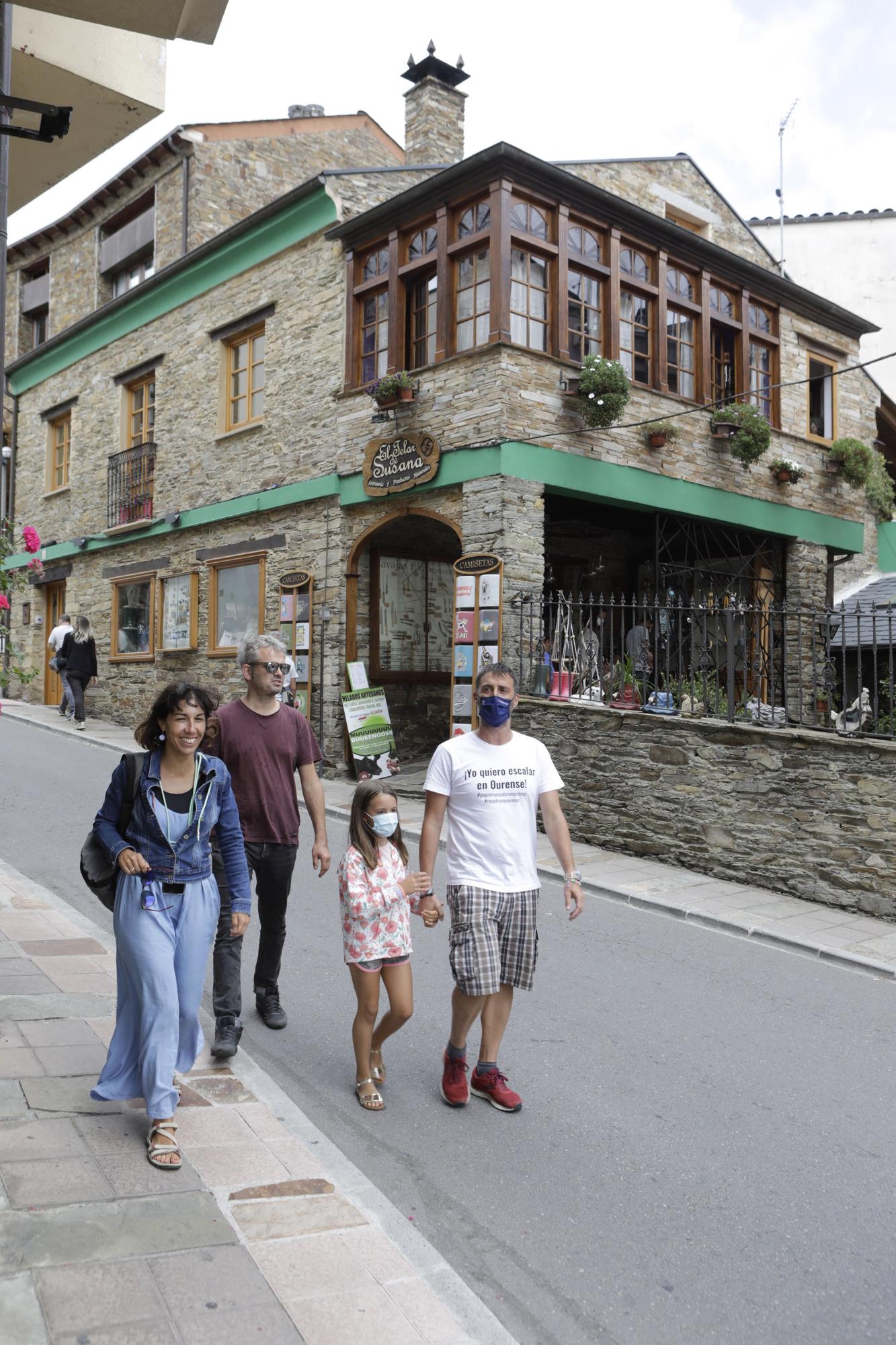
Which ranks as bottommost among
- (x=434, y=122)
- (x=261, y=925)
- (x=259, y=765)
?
(x=261, y=925)

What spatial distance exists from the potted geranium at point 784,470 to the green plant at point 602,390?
4.03m

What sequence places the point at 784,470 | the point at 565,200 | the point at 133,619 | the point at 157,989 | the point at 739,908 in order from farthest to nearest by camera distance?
the point at 133,619 < the point at 784,470 < the point at 565,200 < the point at 739,908 < the point at 157,989

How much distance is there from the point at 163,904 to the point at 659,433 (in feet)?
36.3

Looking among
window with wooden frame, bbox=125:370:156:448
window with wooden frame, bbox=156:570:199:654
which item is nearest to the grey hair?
window with wooden frame, bbox=156:570:199:654

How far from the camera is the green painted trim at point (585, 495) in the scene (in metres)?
12.1

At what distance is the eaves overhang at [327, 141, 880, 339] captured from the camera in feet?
39.5

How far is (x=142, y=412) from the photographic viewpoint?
18938 mm

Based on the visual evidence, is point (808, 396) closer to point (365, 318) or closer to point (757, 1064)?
point (365, 318)

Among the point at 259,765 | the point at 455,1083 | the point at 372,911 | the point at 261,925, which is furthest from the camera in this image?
the point at 261,925

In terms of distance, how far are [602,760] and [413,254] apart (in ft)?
22.7

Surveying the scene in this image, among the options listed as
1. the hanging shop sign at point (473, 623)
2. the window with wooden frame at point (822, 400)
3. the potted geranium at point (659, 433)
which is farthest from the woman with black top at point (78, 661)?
the window with wooden frame at point (822, 400)

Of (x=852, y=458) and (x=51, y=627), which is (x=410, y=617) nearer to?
(x=852, y=458)

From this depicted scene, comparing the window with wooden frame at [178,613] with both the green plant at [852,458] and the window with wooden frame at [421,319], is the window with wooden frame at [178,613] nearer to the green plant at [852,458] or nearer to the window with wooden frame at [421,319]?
the window with wooden frame at [421,319]

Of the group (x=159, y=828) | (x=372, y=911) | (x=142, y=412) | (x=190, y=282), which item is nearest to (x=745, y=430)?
(x=190, y=282)
